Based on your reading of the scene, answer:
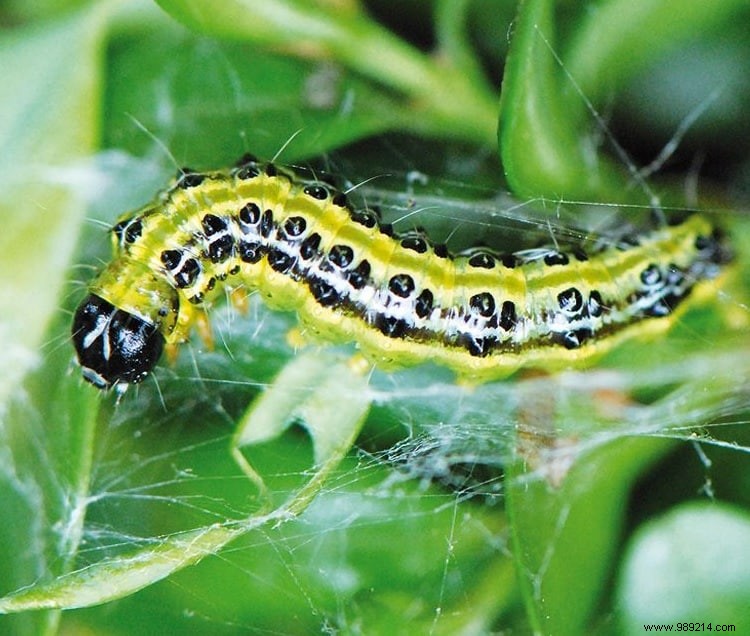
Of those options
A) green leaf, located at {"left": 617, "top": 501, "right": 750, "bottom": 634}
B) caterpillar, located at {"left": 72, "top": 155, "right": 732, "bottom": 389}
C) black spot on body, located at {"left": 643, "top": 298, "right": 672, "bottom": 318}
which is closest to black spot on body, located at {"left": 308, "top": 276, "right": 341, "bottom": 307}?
caterpillar, located at {"left": 72, "top": 155, "right": 732, "bottom": 389}

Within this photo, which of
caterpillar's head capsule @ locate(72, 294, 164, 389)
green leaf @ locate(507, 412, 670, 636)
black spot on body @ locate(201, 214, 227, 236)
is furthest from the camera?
black spot on body @ locate(201, 214, 227, 236)

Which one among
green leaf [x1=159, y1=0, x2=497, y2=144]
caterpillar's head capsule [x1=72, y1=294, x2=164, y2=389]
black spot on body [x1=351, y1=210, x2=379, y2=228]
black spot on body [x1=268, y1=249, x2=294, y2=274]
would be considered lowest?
caterpillar's head capsule [x1=72, y1=294, x2=164, y2=389]

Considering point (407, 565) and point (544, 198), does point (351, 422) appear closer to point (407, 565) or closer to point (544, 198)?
point (407, 565)

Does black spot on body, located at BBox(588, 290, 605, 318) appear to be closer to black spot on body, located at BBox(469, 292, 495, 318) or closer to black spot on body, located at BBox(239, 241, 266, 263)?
black spot on body, located at BBox(469, 292, 495, 318)

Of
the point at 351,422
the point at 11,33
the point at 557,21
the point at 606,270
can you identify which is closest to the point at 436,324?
the point at 351,422

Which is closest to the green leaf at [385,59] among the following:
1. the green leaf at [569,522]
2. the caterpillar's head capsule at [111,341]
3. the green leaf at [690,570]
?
the caterpillar's head capsule at [111,341]

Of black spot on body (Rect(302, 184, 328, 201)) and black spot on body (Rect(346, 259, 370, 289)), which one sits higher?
black spot on body (Rect(302, 184, 328, 201))

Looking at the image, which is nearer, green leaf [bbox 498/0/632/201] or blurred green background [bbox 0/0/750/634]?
green leaf [bbox 498/0/632/201]

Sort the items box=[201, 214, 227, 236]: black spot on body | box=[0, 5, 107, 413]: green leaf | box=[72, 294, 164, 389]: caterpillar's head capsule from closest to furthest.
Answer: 1. box=[72, 294, 164, 389]: caterpillar's head capsule
2. box=[201, 214, 227, 236]: black spot on body
3. box=[0, 5, 107, 413]: green leaf

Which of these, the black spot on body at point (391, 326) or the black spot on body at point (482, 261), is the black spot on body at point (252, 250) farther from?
the black spot on body at point (482, 261)
